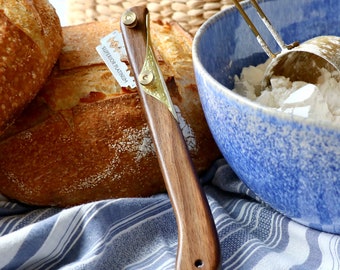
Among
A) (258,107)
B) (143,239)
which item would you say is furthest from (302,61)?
(143,239)

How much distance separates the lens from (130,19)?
86cm

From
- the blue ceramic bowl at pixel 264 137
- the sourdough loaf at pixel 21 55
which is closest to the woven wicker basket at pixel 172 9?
the blue ceramic bowl at pixel 264 137

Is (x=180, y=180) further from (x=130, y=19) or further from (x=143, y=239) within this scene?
(x=130, y=19)

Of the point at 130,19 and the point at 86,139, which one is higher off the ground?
the point at 130,19

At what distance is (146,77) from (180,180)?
170 mm

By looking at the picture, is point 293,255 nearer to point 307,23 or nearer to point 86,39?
point 307,23

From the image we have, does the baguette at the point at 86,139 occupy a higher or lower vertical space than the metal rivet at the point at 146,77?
lower

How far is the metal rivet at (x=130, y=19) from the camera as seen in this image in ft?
2.81

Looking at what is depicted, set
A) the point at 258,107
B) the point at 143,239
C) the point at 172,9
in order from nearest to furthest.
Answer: the point at 258,107
the point at 143,239
the point at 172,9

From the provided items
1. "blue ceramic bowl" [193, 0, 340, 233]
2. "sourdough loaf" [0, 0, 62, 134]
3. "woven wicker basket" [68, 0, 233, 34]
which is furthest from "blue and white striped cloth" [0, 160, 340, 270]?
"woven wicker basket" [68, 0, 233, 34]

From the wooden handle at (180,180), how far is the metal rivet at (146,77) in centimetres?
1

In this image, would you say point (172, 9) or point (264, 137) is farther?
point (172, 9)

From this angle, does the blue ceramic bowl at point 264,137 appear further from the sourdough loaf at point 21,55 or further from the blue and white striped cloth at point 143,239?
the sourdough loaf at point 21,55

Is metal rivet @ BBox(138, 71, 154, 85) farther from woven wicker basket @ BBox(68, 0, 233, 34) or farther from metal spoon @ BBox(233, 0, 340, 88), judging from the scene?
woven wicker basket @ BBox(68, 0, 233, 34)
